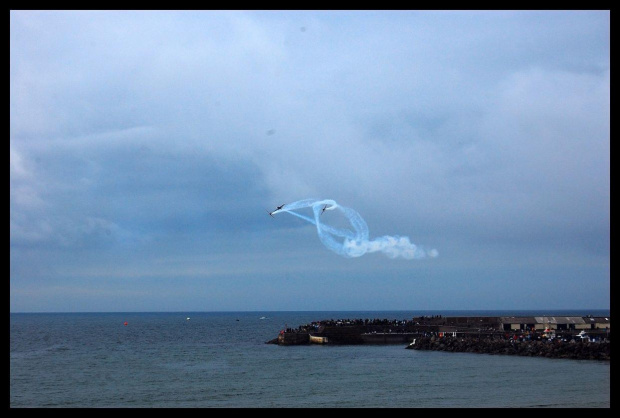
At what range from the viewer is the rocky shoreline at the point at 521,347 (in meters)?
61.2

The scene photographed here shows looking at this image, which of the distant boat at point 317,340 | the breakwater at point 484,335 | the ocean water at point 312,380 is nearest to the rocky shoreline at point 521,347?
the breakwater at point 484,335

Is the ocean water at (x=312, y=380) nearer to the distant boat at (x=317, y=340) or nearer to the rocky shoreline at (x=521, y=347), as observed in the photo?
the rocky shoreline at (x=521, y=347)

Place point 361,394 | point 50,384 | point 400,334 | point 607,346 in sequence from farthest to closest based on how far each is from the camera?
point 400,334 → point 607,346 → point 50,384 → point 361,394

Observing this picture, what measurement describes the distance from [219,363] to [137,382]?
14.5 meters

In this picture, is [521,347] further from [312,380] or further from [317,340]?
[317,340]

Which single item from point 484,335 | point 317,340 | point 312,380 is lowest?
point 312,380

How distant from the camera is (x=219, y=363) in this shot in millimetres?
67000

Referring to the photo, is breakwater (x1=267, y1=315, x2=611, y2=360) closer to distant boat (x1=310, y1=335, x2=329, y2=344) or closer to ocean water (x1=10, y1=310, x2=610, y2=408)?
distant boat (x1=310, y1=335, x2=329, y2=344)

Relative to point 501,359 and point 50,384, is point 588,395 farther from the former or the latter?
point 50,384

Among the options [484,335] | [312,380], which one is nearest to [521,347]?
[484,335]

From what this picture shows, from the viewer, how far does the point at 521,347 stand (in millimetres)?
67125

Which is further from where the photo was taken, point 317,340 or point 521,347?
point 317,340

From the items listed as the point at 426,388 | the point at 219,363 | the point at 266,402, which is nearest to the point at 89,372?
the point at 219,363

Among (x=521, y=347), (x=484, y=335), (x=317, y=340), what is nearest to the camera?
(x=521, y=347)
